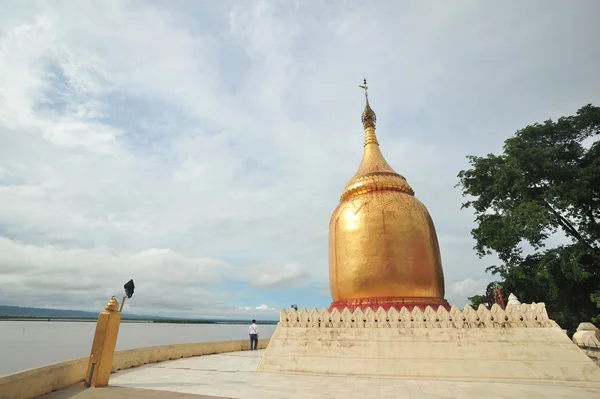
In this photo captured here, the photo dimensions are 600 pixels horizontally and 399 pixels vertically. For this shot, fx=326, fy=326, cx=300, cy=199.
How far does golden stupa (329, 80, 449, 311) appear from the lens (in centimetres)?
1203

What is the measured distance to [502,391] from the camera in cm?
697

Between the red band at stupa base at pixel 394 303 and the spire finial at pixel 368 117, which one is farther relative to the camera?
the spire finial at pixel 368 117

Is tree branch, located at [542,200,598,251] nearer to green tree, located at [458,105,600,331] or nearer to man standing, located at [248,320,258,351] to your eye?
green tree, located at [458,105,600,331]

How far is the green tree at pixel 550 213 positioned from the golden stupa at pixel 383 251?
6.35 m

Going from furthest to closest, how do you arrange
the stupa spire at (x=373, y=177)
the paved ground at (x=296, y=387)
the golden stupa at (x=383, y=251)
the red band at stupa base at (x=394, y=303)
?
1. the stupa spire at (x=373, y=177)
2. the golden stupa at (x=383, y=251)
3. the red band at stupa base at (x=394, y=303)
4. the paved ground at (x=296, y=387)

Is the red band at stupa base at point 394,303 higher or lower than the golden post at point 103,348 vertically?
higher

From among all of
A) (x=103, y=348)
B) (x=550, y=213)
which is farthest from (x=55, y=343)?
(x=550, y=213)

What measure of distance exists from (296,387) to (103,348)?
14.1ft

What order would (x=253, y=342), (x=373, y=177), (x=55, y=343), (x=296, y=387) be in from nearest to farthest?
1. (x=296, y=387)
2. (x=373, y=177)
3. (x=253, y=342)
4. (x=55, y=343)

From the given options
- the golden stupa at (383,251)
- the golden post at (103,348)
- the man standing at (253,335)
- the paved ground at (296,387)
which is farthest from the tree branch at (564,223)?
the golden post at (103,348)

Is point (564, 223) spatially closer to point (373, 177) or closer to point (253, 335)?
point (373, 177)

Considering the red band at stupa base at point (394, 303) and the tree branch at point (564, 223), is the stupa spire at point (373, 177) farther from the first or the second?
the tree branch at point (564, 223)

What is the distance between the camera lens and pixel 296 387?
7.41m

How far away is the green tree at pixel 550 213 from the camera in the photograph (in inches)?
621
